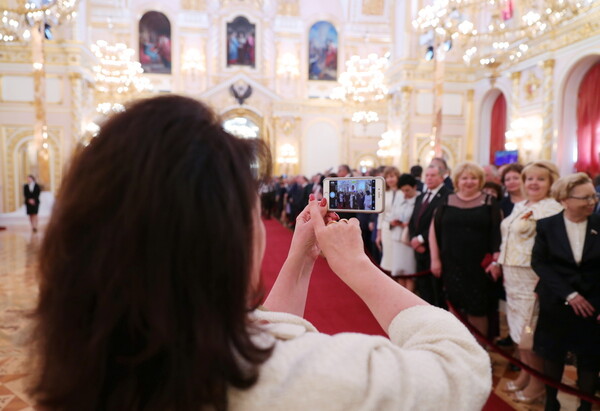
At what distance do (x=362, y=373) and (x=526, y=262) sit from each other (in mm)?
3080

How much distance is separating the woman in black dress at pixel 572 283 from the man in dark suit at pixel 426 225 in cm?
172

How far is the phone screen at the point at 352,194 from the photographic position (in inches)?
60.2

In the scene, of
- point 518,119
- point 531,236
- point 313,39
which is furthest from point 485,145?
point 531,236

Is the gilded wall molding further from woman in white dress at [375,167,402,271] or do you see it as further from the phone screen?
the phone screen

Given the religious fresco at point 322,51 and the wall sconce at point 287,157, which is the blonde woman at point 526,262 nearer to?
the wall sconce at point 287,157

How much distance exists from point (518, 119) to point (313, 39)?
12609 mm

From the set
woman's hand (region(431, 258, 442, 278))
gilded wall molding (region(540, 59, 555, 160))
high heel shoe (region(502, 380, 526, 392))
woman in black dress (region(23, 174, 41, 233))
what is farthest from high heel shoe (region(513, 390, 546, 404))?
woman in black dress (region(23, 174, 41, 233))

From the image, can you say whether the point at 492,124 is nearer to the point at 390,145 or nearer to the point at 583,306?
the point at 390,145

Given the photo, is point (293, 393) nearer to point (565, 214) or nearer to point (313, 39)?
point (565, 214)

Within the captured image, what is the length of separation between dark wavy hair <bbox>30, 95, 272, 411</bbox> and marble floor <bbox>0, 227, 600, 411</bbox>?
18 centimetres

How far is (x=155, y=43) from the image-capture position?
21453mm

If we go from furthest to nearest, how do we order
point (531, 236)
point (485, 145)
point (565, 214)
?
point (485, 145), point (531, 236), point (565, 214)

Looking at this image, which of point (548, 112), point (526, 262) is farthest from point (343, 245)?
point (548, 112)

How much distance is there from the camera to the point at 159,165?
70 centimetres
